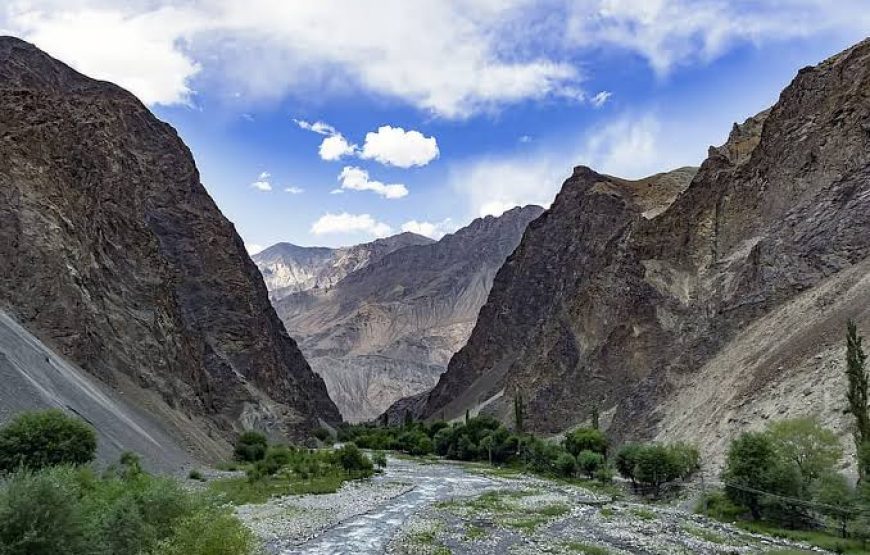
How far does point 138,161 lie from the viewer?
110562 millimetres

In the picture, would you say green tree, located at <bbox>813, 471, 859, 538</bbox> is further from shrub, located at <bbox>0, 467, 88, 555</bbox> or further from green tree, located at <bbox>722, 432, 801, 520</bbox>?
shrub, located at <bbox>0, 467, 88, 555</bbox>

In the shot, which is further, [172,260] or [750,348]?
[172,260]

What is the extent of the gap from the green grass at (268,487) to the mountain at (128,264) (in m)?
12.8

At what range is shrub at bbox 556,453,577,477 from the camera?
6316 cm

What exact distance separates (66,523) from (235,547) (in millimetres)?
3261

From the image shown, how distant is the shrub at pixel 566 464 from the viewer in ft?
207

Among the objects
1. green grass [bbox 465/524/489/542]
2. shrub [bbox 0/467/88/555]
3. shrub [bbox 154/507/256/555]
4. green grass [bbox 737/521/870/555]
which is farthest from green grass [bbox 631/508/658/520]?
shrub [bbox 0/467/88/555]

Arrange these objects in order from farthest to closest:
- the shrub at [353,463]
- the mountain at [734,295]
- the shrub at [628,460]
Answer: the shrub at [353,463]
the mountain at [734,295]
the shrub at [628,460]

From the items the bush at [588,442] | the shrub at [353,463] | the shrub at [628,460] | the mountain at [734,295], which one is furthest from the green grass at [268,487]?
the mountain at [734,295]

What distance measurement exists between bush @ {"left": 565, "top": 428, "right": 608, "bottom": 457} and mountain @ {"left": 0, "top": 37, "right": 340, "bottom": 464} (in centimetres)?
3457

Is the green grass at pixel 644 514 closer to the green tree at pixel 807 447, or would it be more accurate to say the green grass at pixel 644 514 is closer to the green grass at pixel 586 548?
the green tree at pixel 807 447

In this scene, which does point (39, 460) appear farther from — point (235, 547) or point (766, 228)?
point (766, 228)

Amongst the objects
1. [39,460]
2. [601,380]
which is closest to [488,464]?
[601,380]

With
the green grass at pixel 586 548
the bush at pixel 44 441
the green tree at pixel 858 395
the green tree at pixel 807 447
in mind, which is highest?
the green tree at pixel 858 395
